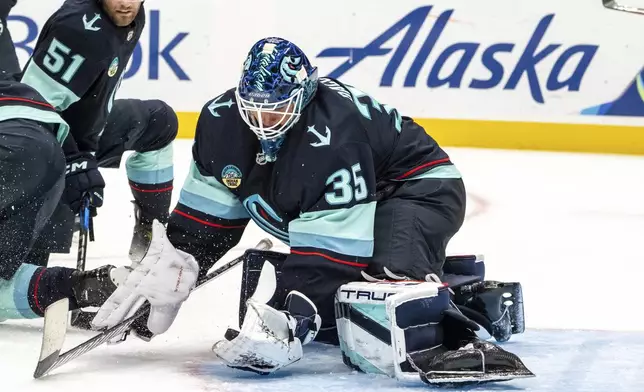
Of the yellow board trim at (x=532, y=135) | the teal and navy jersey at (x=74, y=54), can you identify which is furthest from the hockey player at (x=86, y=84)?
the yellow board trim at (x=532, y=135)

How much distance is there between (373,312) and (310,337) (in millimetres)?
142

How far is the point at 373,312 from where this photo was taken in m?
2.47

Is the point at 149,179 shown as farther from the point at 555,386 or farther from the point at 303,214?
the point at 555,386

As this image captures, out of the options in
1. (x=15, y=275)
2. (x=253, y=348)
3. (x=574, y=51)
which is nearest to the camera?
(x=253, y=348)

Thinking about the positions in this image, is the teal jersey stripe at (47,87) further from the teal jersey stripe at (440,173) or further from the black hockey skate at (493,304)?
the black hockey skate at (493,304)

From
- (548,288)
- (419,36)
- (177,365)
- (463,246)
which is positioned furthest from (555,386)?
(419,36)

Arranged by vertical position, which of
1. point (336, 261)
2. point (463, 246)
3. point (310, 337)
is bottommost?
point (463, 246)

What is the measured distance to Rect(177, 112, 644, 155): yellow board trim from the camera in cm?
592

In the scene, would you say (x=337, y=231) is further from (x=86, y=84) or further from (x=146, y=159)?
(x=146, y=159)

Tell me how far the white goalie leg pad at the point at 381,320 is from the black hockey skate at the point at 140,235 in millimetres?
1391

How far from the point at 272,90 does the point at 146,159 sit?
1.45 metres

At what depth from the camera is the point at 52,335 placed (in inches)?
98.3

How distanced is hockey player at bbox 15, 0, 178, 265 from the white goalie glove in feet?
2.29

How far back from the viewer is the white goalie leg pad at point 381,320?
7.95ft
